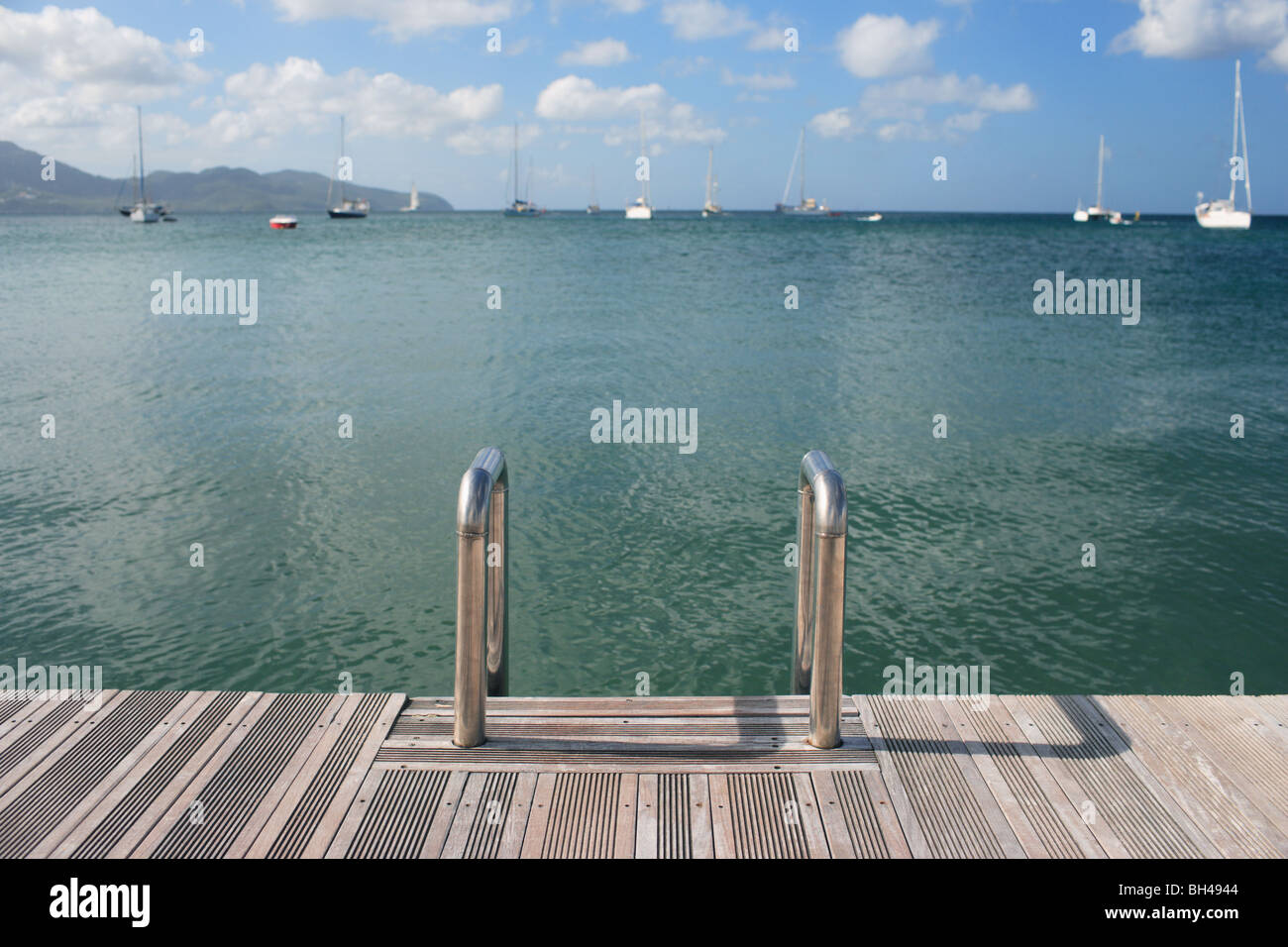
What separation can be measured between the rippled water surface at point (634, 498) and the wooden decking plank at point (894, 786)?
A: 3.02m

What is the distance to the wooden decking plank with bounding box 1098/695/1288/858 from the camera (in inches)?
135

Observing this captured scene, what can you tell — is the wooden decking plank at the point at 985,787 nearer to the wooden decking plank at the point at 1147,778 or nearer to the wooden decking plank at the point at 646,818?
the wooden decking plank at the point at 1147,778

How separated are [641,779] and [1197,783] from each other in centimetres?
220

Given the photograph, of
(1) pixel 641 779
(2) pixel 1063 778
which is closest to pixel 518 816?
(1) pixel 641 779

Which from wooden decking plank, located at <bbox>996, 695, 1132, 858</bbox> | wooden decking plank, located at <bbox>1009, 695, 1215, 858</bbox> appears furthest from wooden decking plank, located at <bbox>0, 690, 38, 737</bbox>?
wooden decking plank, located at <bbox>1009, 695, 1215, 858</bbox>

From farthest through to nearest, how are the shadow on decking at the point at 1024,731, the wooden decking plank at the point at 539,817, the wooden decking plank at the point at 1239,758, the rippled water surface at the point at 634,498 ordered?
1. the rippled water surface at the point at 634,498
2. the shadow on decking at the point at 1024,731
3. the wooden decking plank at the point at 1239,758
4. the wooden decking plank at the point at 539,817

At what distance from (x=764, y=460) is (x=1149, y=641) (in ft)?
18.7

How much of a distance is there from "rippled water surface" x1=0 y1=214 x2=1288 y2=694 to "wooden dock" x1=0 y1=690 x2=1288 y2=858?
297 centimetres

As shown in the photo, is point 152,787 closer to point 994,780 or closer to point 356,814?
point 356,814

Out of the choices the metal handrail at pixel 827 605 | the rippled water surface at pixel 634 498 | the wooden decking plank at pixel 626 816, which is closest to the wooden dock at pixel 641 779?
the wooden decking plank at pixel 626 816

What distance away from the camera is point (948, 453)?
13453 millimetres

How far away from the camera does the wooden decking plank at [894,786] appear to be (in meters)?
3.41
